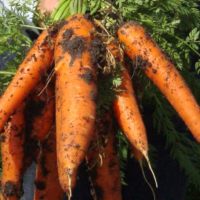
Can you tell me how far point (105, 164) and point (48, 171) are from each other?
21 cm

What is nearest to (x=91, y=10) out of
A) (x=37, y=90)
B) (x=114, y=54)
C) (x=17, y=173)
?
(x=114, y=54)

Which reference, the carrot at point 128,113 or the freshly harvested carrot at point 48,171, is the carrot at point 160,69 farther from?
the freshly harvested carrot at point 48,171

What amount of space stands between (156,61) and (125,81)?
127 mm

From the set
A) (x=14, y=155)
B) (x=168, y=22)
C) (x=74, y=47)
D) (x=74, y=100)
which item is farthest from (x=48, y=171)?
(x=168, y=22)

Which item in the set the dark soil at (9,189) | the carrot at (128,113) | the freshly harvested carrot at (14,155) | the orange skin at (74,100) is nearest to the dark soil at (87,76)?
the orange skin at (74,100)

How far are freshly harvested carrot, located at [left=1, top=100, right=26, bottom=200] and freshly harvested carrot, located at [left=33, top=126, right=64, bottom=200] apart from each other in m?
0.10

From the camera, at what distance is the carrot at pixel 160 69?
3.73ft

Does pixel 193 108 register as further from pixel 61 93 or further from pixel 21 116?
pixel 21 116

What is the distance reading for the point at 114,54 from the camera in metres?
1.13

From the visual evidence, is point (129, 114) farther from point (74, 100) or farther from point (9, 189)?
point (9, 189)

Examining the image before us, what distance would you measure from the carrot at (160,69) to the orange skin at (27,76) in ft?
0.84

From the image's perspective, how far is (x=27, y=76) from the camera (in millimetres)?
1100

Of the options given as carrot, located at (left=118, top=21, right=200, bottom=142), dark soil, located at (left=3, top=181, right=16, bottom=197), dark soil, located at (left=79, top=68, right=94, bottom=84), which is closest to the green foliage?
carrot, located at (left=118, top=21, right=200, bottom=142)

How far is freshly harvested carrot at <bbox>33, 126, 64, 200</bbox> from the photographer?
1236 mm
